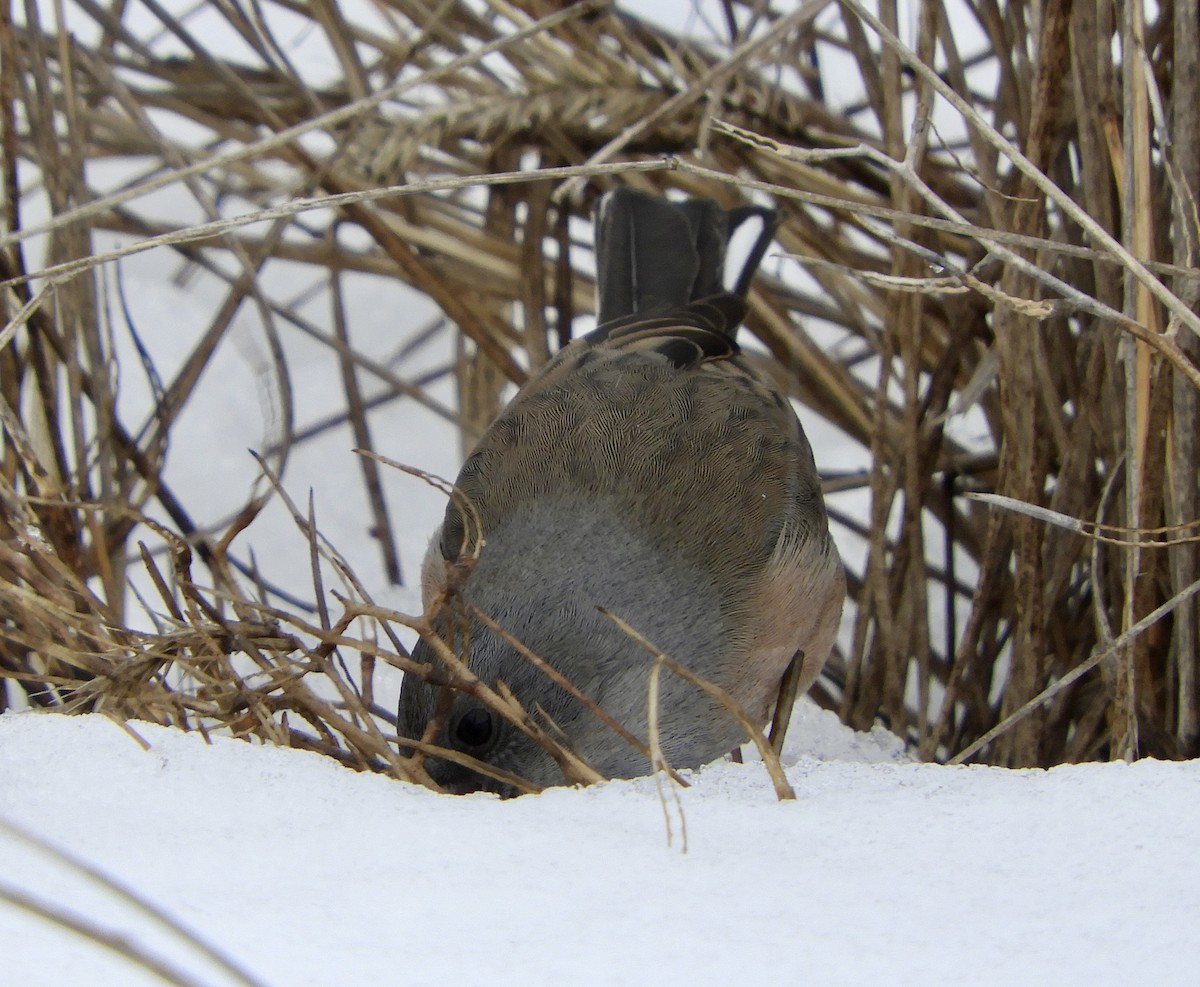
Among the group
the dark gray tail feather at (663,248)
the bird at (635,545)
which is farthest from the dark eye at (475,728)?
the dark gray tail feather at (663,248)

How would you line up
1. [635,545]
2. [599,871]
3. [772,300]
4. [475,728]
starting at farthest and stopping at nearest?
[772,300]
[635,545]
[475,728]
[599,871]

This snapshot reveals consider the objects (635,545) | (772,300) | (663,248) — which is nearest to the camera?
(635,545)

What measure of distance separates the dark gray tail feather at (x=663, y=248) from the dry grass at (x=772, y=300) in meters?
0.19

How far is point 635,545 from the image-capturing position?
2.72m

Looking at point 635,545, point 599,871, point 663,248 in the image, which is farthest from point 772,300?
point 599,871

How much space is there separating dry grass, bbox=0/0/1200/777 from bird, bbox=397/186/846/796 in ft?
0.56

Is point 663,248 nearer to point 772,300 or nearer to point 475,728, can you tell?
point 772,300

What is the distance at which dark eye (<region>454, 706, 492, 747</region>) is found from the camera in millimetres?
2215

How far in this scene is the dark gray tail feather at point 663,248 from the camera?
3674mm

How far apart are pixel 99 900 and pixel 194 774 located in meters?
0.42

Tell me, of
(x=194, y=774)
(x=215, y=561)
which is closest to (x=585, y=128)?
(x=215, y=561)

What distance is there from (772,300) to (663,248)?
0.48m

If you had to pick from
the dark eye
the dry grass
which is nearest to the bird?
the dark eye

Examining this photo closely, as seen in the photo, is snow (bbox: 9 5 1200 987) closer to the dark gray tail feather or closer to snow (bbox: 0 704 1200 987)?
snow (bbox: 0 704 1200 987)
